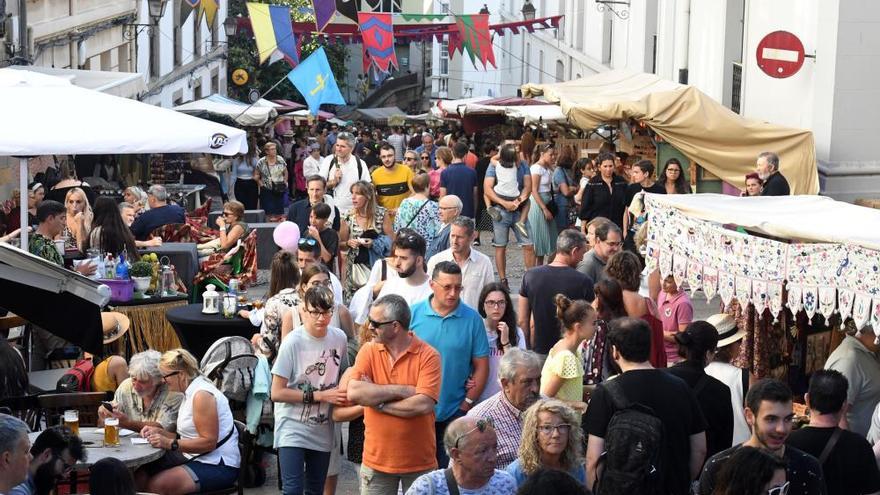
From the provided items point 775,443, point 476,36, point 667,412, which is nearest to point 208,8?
point 476,36

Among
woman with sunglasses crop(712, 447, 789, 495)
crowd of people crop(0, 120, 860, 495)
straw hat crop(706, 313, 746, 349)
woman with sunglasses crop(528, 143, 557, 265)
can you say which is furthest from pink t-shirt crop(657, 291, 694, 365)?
woman with sunglasses crop(528, 143, 557, 265)

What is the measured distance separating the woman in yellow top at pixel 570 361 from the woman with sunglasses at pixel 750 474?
217cm

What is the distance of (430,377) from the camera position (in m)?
7.42

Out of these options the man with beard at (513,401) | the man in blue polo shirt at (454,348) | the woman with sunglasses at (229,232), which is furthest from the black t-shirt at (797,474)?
the woman with sunglasses at (229,232)

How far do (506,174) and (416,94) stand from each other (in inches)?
2117

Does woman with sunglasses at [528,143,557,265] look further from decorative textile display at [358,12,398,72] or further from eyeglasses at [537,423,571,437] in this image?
decorative textile display at [358,12,398,72]

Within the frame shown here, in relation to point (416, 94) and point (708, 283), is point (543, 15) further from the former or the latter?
point (708, 283)

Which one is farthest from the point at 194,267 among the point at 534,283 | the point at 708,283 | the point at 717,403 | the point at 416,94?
the point at 416,94

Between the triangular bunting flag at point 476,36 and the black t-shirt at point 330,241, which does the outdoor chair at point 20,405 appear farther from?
the triangular bunting flag at point 476,36

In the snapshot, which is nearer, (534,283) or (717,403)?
(717,403)

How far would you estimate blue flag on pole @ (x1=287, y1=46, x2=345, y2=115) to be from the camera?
2123 cm

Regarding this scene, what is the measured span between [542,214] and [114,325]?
6672 millimetres

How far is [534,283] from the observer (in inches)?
376

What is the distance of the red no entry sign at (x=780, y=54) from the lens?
17281 millimetres
